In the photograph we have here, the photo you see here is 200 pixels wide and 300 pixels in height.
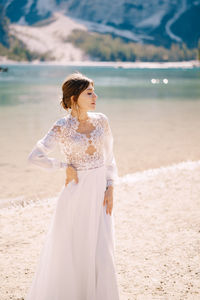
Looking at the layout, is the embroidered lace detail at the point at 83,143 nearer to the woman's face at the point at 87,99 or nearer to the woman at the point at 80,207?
the woman at the point at 80,207

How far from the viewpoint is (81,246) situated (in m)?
3.53

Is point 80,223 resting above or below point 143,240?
above

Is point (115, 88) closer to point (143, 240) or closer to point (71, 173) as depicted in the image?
point (143, 240)

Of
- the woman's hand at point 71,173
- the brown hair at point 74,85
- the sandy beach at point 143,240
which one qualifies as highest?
the brown hair at point 74,85

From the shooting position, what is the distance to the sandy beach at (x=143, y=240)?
Result: 4523mm

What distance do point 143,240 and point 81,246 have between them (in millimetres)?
2446

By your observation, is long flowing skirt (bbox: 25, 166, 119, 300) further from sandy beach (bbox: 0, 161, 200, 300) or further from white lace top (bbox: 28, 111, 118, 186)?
sandy beach (bbox: 0, 161, 200, 300)

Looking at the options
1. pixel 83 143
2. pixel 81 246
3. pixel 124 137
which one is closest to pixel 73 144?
pixel 83 143

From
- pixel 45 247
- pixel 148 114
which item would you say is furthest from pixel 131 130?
pixel 45 247

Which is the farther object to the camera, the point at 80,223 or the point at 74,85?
the point at 80,223

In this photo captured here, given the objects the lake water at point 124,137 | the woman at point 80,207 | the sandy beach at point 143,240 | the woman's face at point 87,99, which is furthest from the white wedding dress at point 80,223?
the lake water at point 124,137

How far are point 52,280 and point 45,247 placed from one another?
0.30m

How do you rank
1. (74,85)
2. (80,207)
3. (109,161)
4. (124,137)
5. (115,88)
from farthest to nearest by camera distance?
1. (115,88)
2. (124,137)
3. (109,161)
4. (80,207)
5. (74,85)

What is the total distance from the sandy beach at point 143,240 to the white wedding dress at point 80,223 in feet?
2.97
